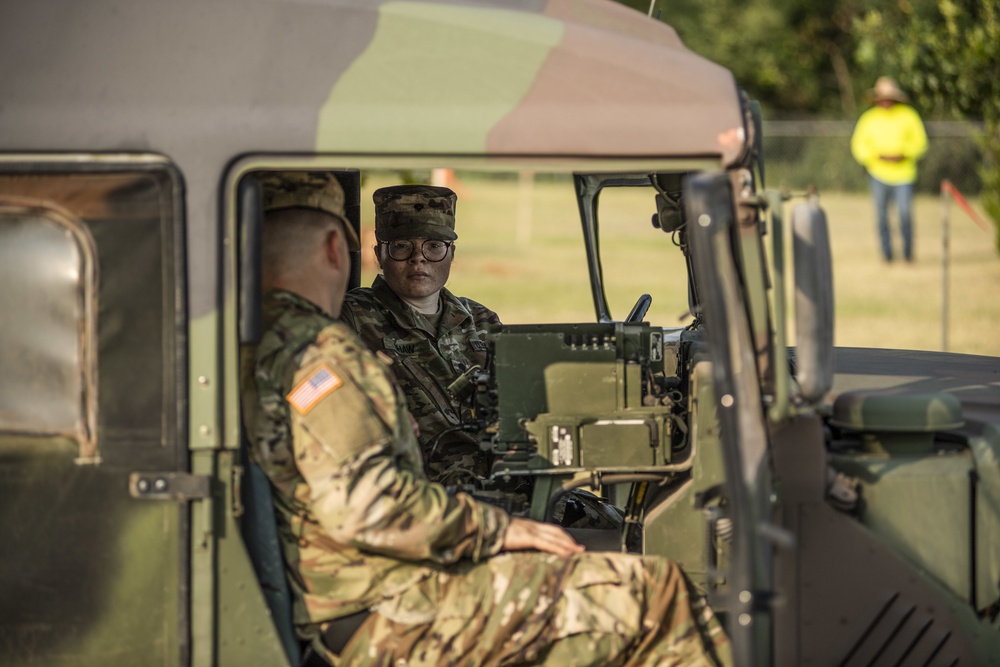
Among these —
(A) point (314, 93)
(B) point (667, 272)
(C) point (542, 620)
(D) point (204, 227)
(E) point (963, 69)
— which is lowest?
(C) point (542, 620)

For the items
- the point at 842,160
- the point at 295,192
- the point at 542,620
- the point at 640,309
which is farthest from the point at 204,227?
the point at 842,160

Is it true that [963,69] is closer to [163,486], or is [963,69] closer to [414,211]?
[414,211]

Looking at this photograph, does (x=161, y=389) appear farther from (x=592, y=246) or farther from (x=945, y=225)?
(x=945, y=225)

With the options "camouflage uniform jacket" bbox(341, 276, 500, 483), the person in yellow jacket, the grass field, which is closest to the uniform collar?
"camouflage uniform jacket" bbox(341, 276, 500, 483)

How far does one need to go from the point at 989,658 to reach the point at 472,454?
175 centimetres

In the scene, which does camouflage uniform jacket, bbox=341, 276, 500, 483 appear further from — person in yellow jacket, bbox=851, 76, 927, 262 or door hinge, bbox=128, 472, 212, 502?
person in yellow jacket, bbox=851, 76, 927, 262

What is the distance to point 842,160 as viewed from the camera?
24.1m

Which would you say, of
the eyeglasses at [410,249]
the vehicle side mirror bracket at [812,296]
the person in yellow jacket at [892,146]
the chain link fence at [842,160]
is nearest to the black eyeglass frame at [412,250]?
the eyeglasses at [410,249]

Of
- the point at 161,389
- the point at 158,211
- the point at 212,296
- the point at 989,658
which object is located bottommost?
the point at 989,658

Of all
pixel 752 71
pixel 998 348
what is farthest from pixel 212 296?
pixel 752 71

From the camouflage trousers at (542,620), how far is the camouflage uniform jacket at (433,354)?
0.99 m

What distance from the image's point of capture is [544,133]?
2.93 m

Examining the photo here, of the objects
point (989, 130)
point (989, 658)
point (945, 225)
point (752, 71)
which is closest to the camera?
point (989, 658)

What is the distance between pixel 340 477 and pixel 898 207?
1600 centimetres
